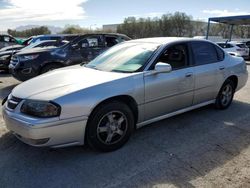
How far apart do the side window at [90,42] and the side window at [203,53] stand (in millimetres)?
4471

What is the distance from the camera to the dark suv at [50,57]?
8.17 m

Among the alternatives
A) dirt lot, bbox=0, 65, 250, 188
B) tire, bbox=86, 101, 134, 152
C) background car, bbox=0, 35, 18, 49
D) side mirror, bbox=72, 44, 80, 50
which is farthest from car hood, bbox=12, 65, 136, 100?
background car, bbox=0, 35, 18, 49

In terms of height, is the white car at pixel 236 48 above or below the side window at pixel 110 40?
below

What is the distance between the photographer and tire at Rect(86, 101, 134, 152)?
368cm

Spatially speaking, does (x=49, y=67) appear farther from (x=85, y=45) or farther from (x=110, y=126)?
(x=110, y=126)

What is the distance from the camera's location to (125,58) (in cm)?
461

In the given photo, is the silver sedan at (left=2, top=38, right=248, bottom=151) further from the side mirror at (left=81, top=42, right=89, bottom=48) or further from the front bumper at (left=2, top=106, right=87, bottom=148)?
the side mirror at (left=81, top=42, right=89, bottom=48)

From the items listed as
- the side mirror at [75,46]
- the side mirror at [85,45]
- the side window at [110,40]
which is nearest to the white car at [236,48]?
the side window at [110,40]

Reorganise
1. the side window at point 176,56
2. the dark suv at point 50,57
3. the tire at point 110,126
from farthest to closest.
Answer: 1. the dark suv at point 50,57
2. the side window at point 176,56
3. the tire at point 110,126

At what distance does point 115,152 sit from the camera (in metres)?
3.92

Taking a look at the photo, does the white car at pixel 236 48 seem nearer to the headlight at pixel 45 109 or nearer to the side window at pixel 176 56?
the side window at pixel 176 56

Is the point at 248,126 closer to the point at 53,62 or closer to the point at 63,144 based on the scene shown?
the point at 63,144

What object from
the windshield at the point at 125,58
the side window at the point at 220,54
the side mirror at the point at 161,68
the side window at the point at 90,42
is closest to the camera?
the side mirror at the point at 161,68

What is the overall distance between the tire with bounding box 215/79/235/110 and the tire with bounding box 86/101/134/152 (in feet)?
8.09
